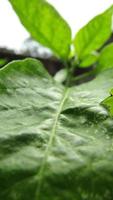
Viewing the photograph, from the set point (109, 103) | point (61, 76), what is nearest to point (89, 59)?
point (61, 76)

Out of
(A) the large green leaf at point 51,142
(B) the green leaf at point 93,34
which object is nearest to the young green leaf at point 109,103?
(A) the large green leaf at point 51,142

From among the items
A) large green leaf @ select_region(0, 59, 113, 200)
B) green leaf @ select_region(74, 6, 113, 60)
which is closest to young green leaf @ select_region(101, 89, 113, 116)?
large green leaf @ select_region(0, 59, 113, 200)

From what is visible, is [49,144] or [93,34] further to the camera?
[93,34]

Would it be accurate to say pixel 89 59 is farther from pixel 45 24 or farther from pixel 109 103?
pixel 109 103

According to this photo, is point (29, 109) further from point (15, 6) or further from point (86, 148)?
point (15, 6)

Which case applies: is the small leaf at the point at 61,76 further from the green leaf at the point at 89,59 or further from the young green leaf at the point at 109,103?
the young green leaf at the point at 109,103

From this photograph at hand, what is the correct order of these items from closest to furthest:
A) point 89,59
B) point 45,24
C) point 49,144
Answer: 1. point 49,144
2. point 45,24
3. point 89,59
